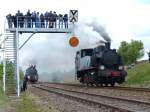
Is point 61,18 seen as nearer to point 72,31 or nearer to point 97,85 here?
point 72,31

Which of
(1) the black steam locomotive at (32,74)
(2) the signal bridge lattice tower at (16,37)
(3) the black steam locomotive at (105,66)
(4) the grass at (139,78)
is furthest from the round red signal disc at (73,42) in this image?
(1) the black steam locomotive at (32,74)

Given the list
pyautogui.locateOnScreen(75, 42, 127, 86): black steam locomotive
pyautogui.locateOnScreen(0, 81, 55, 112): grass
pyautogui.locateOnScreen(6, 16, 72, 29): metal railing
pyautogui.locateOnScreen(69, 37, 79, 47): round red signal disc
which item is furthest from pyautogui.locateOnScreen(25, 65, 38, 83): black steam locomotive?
pyautogui.locateOnScreen(0, 81, 55, 112): grass

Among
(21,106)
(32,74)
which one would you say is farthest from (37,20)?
(32,74)

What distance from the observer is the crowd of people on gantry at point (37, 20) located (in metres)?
36.1

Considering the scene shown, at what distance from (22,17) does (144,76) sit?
15253 millimetres

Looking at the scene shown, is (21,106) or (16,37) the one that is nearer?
(21,106)

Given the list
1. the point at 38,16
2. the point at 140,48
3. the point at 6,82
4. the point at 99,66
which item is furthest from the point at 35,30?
the point at 140,48

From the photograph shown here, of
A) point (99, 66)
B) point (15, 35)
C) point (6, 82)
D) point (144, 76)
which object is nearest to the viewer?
point (15, 35)

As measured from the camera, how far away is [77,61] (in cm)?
4981

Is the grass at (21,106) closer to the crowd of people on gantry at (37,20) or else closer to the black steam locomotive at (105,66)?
the crowd of people on gantry at (37,20)

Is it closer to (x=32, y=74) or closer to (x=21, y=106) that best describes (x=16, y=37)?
(x=21, y=106)

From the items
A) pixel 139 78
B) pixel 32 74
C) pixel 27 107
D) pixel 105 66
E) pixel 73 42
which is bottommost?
pixel 27 107

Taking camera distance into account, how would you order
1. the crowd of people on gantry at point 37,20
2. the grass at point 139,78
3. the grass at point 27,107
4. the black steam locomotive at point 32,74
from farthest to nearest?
the black steam locomotive at point 32,74, the grass at point 139,78, the crowd of people on gantry at point 37,20, the grass at point 27,107

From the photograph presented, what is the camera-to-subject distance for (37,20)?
120 ft
